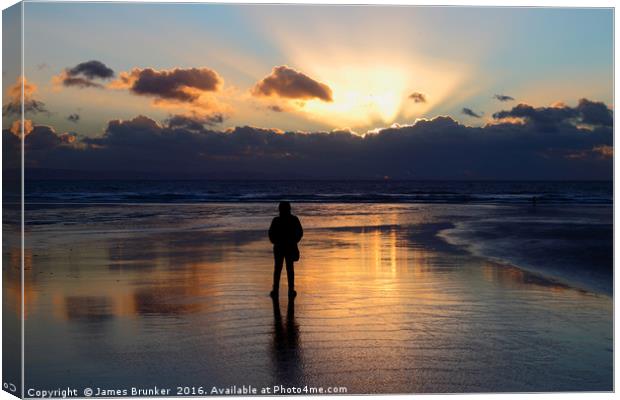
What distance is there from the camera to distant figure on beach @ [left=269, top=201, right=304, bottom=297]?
1192 cm

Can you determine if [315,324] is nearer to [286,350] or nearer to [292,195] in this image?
[286,350]

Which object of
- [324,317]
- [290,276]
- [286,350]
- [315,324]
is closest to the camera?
[286,350]

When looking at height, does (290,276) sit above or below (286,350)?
above

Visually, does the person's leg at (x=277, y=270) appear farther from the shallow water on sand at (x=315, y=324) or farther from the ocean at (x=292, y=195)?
the ocean at (x=292, y=195)

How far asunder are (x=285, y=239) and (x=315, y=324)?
2.38 m

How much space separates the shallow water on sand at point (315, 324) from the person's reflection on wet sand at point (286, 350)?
2 centimetres

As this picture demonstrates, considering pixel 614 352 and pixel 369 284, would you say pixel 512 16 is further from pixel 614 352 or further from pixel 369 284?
pixel 369 284

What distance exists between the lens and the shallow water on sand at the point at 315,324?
7711 millimetres

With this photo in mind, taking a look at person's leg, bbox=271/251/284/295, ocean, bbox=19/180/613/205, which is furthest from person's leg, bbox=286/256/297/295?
ocean, bbox=19/180/613/205

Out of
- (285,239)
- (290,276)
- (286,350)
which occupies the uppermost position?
(285,239)

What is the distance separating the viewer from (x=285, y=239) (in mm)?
12031

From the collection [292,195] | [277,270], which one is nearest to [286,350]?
[277,270]

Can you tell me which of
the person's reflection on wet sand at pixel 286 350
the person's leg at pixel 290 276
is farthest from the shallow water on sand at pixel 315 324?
the person's leg at pixel 290 276

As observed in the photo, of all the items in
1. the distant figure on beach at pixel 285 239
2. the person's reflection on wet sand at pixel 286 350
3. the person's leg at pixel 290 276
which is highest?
the distant figure on beach at pixel 285 239
